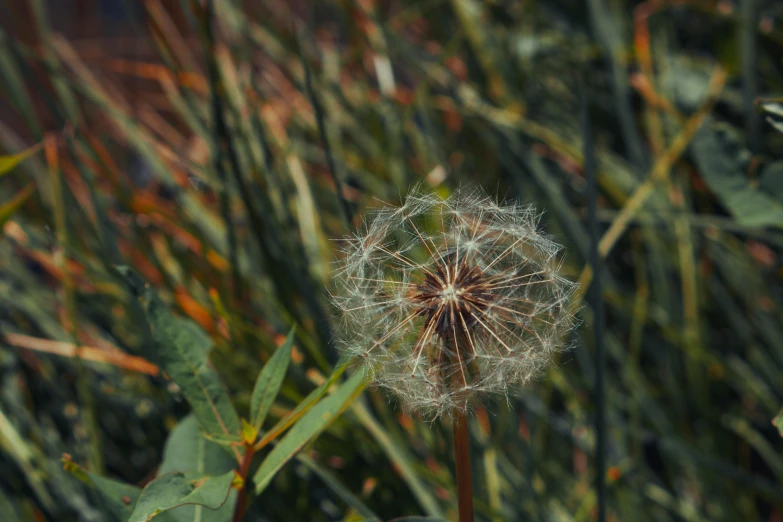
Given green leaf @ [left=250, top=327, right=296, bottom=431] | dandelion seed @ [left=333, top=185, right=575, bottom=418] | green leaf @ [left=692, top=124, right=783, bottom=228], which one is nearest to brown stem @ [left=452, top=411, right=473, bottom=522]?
dandelion seed @ [left=333, top=185, right=575, bottom=418]

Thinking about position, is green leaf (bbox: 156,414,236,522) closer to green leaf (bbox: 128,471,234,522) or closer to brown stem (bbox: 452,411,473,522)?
green leaf (bbox: 128,471,234,522)

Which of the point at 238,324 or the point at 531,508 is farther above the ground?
the point at 238,324

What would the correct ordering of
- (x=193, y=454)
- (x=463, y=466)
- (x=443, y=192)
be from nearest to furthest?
(x=463, y=466)
(x=193, y=454)
(x=443, y=192)

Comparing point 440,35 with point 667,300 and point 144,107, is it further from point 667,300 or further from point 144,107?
point 667,300

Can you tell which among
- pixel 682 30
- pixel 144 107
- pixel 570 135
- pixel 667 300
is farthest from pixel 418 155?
pixel 144 107

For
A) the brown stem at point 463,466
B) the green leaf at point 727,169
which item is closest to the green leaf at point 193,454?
the brown stem at point 463,466

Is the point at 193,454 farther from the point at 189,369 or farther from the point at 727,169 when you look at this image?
the point at 727,169

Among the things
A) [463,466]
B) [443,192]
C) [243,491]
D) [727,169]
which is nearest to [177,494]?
[243,491]
